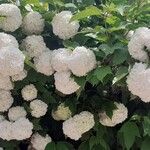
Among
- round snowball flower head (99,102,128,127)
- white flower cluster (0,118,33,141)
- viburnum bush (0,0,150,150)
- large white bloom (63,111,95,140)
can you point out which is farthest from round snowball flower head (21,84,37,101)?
round snowball flower head (99,102,128,127)

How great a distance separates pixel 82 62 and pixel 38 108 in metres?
0.37

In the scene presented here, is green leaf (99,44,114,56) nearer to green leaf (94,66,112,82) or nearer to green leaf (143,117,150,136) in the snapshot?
green leaf (94,66,112,82)

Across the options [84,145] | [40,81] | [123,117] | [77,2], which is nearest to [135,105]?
[123,117]

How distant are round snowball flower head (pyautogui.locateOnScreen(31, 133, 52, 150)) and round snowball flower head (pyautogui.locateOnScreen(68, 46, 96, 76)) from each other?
0.43 m

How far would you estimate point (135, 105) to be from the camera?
237 cm

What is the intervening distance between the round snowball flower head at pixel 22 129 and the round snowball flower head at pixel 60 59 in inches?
11.7

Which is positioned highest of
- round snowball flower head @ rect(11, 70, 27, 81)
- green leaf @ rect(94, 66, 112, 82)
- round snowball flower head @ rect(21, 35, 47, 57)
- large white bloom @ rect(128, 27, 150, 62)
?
large white bloom @ rect(128, 27, 150, 62)

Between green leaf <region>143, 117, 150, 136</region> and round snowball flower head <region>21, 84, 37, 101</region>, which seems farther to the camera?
round snowball flower head <region>21, 84, 37, 101</region>

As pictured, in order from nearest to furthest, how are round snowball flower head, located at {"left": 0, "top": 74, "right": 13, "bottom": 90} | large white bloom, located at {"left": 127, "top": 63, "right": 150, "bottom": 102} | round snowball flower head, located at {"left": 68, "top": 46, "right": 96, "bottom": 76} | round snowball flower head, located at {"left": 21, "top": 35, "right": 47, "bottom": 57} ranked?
large white bloom, located at {"left": 127, "top": 63, "right": 150, "bottom": 102}
round snowball flower head, located at {"left": 68, "top": 46, "right": 96, "bottom": 76}
round snowball flower head, located at {"left": 0, "top": 74, "right": 13, "bottom": 90}
round snowball flower head, located at {"left": 21, "top": 35, "right": 47, "bottom": 57}

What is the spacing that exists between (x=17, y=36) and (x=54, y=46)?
19 cm

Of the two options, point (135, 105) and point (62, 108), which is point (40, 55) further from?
point (135, 105)

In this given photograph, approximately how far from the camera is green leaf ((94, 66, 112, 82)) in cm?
205

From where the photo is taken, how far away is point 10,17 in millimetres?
2389

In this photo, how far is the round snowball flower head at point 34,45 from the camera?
93.9 inches
